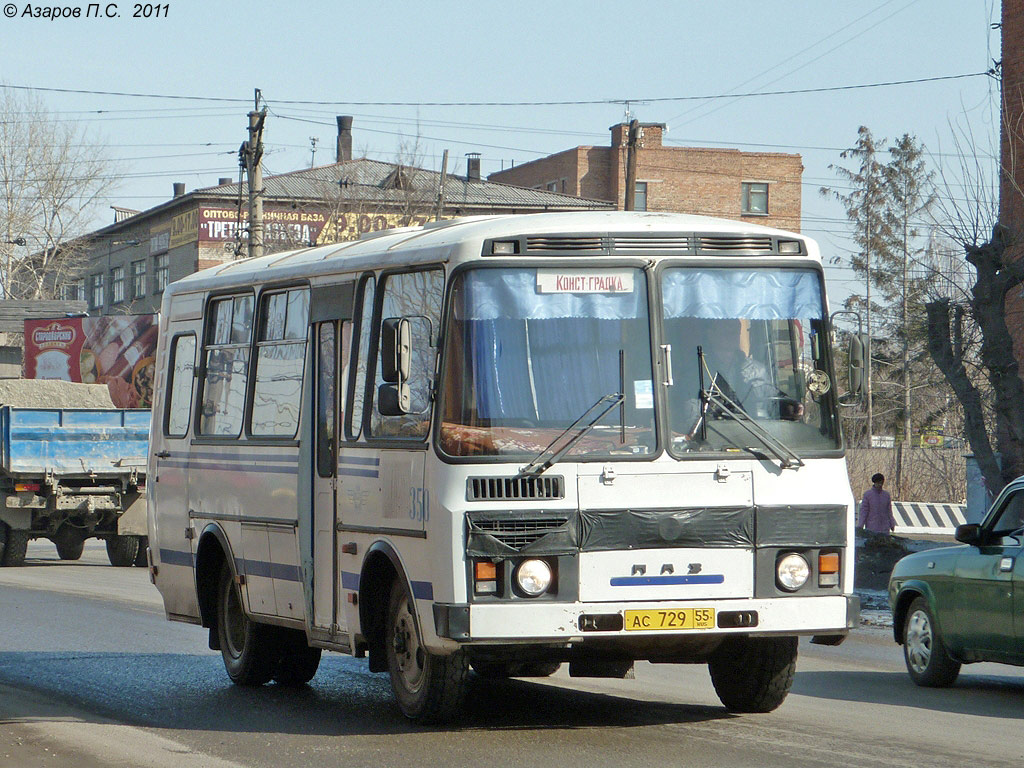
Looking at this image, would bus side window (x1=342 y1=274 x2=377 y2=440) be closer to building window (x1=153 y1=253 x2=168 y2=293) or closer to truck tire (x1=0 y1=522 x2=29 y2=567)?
truck tire (x1=0 y1=522 x2=29 y2=567)

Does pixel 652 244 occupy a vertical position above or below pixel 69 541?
above

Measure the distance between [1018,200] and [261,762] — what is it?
22371 mm

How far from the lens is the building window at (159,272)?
68.2 m

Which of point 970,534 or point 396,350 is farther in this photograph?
point 970,534

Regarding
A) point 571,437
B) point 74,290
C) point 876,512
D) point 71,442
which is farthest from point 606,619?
point 74,290

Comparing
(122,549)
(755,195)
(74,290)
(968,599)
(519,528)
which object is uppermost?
(755,195)

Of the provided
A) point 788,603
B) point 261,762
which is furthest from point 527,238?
point 261,762

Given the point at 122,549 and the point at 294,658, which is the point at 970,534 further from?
the point at 122,549

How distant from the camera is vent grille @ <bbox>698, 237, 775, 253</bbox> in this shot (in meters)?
8.58

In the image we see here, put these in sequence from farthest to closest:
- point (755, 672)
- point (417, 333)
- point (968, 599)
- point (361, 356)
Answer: point (968, 599) < point (361, 356) < point (755, 672) < point (417, 333)

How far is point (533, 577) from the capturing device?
7.91 m

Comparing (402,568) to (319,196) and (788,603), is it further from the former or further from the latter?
(319,196)

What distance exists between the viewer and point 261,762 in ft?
25.7

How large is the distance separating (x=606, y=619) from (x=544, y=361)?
52.0 inches
